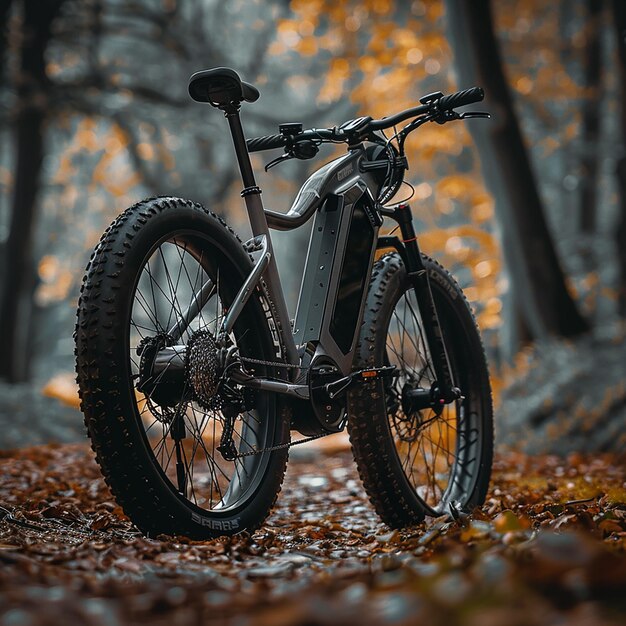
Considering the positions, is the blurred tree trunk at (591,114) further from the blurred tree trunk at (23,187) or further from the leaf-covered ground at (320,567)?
the leaf-covered ground at (320,567)

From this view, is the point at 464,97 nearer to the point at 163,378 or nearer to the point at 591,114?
the point at 163,378

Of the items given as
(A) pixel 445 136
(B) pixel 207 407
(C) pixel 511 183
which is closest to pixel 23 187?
(A) pixel 445 136

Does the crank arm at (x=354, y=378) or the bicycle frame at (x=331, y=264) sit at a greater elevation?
the bicycle frame at (x=331, y=264)

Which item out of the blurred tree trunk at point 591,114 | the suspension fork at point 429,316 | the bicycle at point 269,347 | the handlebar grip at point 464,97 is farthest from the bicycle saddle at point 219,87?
the blurred tree trunk at point 591,114

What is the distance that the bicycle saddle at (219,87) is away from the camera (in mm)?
3273

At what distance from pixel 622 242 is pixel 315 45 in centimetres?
453

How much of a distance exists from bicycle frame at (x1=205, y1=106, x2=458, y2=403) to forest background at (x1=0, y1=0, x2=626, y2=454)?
153 inches

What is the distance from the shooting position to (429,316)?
13.3 feet

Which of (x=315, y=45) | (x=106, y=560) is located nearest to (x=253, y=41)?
(x=315, y=45)

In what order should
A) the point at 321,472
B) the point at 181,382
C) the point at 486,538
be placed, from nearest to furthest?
the point at 486,538 < the point at 181,382 < the point at 321,472

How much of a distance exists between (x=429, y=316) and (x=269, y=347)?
0.95 meters

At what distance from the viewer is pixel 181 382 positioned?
294 centimetres

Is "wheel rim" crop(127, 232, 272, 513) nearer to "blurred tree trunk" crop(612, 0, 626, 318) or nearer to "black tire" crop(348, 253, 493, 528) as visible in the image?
"black tire" crop(348, 253, 493, 528)

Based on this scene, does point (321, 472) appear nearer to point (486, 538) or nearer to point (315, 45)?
point (486, 538)
